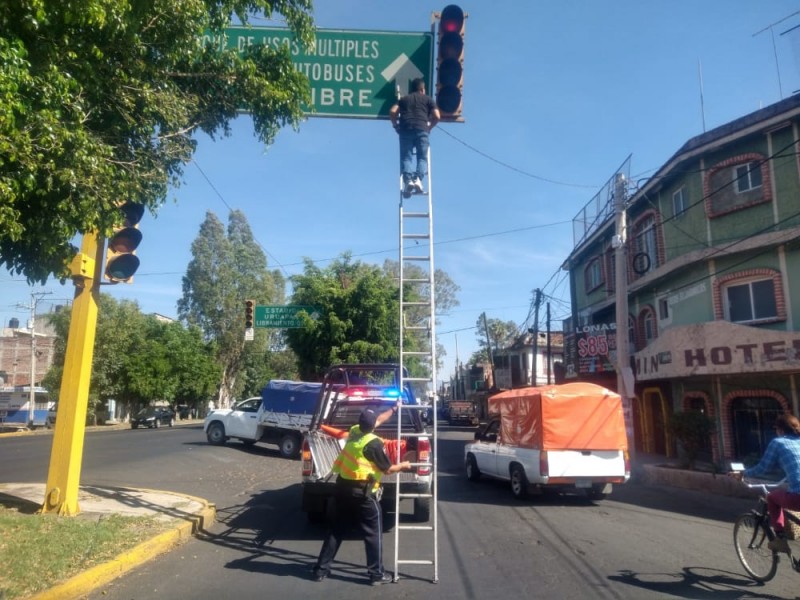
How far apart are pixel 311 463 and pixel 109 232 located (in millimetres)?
4176

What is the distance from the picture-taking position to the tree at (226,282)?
49656mm

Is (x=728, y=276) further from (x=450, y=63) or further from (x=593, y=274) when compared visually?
(x=450, y=63)

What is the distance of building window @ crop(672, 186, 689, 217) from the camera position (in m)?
19.6

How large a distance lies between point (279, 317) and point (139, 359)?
23.8 m

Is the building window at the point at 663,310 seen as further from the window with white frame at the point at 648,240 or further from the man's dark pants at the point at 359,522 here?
the man's dark pants at the point at 359,522

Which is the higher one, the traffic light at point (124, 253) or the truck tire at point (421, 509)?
the traffic light at point (124, 253)

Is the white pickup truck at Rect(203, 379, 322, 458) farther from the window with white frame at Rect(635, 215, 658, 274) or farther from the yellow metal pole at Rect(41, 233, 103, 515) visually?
the window with white frame at Rect(635, 215, 658, 274)

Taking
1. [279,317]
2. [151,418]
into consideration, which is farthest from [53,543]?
[151,418]

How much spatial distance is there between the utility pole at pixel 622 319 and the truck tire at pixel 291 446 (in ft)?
33.1

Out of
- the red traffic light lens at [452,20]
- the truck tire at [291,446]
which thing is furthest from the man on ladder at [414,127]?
the truck tire at [291,446]

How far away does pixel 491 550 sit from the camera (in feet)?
26.7

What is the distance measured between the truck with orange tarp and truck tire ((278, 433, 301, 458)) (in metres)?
9.24

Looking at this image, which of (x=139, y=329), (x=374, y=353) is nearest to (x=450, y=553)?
(x=374, y=353)

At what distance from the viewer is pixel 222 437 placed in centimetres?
2333
